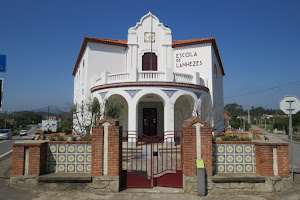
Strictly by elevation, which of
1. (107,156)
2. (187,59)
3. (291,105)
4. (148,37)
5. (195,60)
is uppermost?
(148,37)

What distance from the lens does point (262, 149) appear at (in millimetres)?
6156

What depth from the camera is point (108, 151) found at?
6156mm

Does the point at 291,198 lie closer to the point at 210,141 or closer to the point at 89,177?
the point at 210,141

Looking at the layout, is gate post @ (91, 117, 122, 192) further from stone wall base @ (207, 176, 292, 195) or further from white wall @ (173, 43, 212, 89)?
white wall @ (173, 43, 212, 89)

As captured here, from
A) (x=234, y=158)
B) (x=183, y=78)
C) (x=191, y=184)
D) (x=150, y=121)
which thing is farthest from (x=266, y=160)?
(x=150, y=121)

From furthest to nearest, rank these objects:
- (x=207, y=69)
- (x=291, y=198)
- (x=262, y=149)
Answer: (x=207, y=69) → (x=262, y=149) → (x=291, y=198)

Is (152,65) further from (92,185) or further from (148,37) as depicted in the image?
(92,185)

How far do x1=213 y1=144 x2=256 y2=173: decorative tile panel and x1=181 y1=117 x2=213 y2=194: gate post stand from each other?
0.41 m

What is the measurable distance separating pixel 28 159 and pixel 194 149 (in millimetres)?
4792

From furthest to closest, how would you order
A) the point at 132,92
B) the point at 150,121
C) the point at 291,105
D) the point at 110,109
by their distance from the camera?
the point at 150,121, the point at 132,92, the point at 110,109, the point at 291,105

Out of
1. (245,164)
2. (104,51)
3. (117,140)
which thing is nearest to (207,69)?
(104,51)

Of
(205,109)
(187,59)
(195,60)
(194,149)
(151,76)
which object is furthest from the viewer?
(187,59)

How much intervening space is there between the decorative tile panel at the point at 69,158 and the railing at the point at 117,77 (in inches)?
313

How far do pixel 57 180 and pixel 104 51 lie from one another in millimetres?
13163
